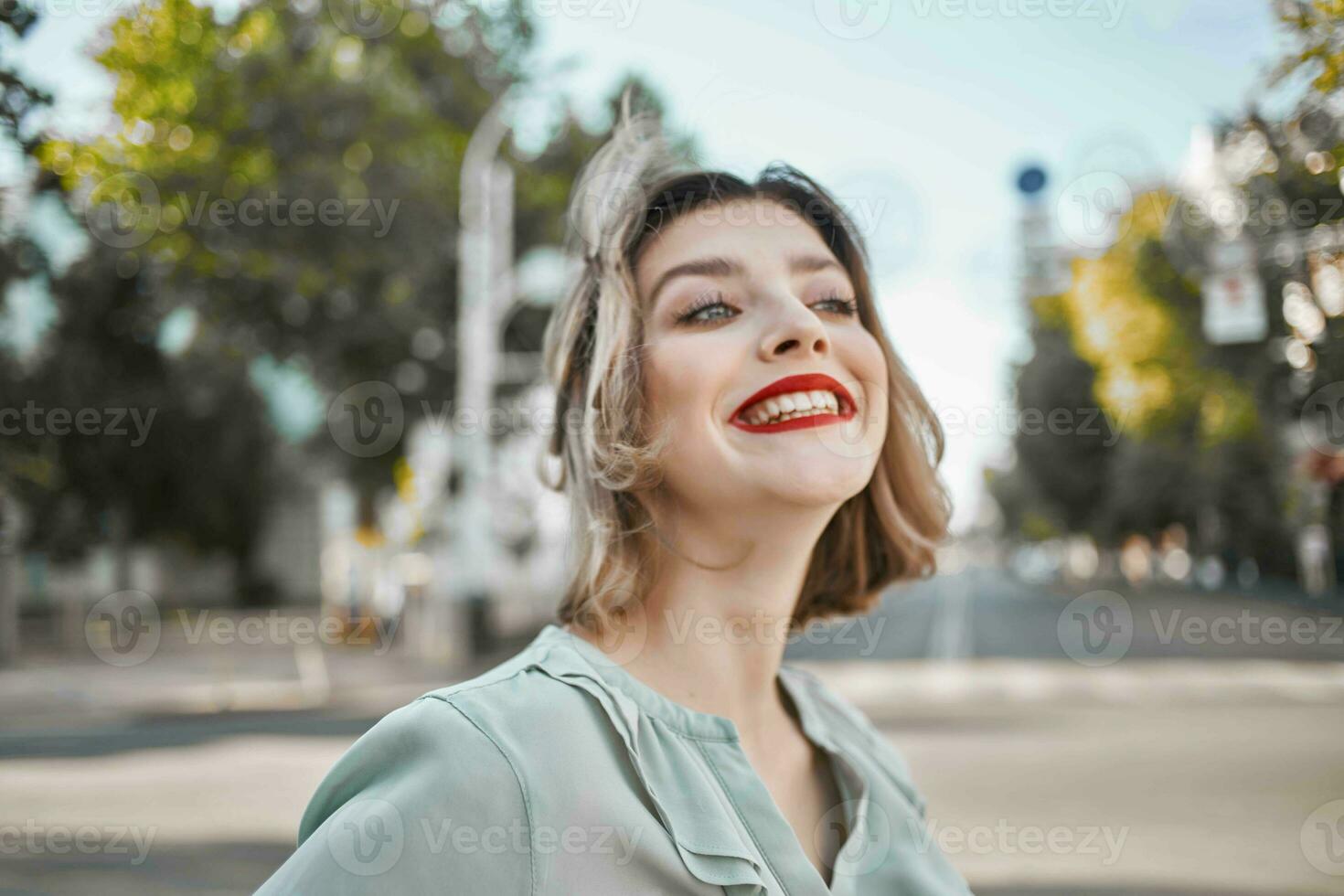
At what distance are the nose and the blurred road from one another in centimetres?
96

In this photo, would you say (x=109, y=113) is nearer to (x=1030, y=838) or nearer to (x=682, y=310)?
(x=682, y=310)

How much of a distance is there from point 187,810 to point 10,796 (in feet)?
3.65

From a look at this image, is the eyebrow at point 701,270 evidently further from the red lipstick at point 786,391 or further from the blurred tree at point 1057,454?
the blurred tree at point 1057,454

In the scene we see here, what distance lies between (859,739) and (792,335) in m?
0.70

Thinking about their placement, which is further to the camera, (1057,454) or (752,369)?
(1057,454)

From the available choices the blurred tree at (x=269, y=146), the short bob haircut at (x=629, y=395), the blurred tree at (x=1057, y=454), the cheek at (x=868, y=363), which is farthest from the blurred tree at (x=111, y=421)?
the blurred tree at (x=1057, y=454)

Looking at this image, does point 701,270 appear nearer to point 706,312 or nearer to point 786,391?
point 706,312

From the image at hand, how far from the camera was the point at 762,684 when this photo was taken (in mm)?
1599

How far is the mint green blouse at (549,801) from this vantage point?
108 cm

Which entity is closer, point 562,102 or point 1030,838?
point 1030,838

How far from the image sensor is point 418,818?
3.58 ft

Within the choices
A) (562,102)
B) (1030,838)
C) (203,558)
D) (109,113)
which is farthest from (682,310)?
(203,558)

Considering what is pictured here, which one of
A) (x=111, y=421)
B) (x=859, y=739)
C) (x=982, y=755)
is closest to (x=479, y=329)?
(x=982, y=755)

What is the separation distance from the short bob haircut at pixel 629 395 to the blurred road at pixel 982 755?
0.50 meters
